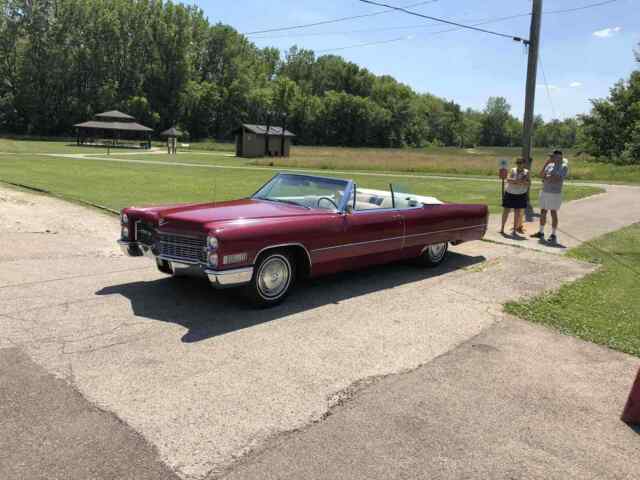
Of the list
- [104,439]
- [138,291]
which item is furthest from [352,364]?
[138,291]

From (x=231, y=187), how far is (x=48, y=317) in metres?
13.7

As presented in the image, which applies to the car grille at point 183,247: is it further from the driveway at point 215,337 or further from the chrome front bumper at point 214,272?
the driveway at point 215,337

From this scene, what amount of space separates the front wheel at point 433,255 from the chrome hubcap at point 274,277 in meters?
2.55

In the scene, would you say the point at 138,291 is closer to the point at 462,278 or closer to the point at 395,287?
the point at 395,287

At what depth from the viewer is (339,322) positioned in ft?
17.7

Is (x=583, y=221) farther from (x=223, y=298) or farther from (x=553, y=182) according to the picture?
(x=223, y=298)

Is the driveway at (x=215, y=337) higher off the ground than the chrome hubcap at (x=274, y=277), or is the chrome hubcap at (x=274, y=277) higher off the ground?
the chrome hubcap at (x=274, y=277)

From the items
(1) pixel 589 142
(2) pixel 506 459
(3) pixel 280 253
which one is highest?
(1) pixel 589 142

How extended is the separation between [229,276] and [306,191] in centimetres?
193

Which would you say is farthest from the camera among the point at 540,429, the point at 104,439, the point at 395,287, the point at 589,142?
the point at 589,142

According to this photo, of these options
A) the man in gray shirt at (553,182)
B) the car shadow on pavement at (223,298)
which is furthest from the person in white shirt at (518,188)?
the car shadow on pavement at (223,298)

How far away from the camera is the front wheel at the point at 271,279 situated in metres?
5.49

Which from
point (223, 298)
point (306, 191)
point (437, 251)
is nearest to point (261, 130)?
point (437, 251)

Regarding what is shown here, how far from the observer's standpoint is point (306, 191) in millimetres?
6656
